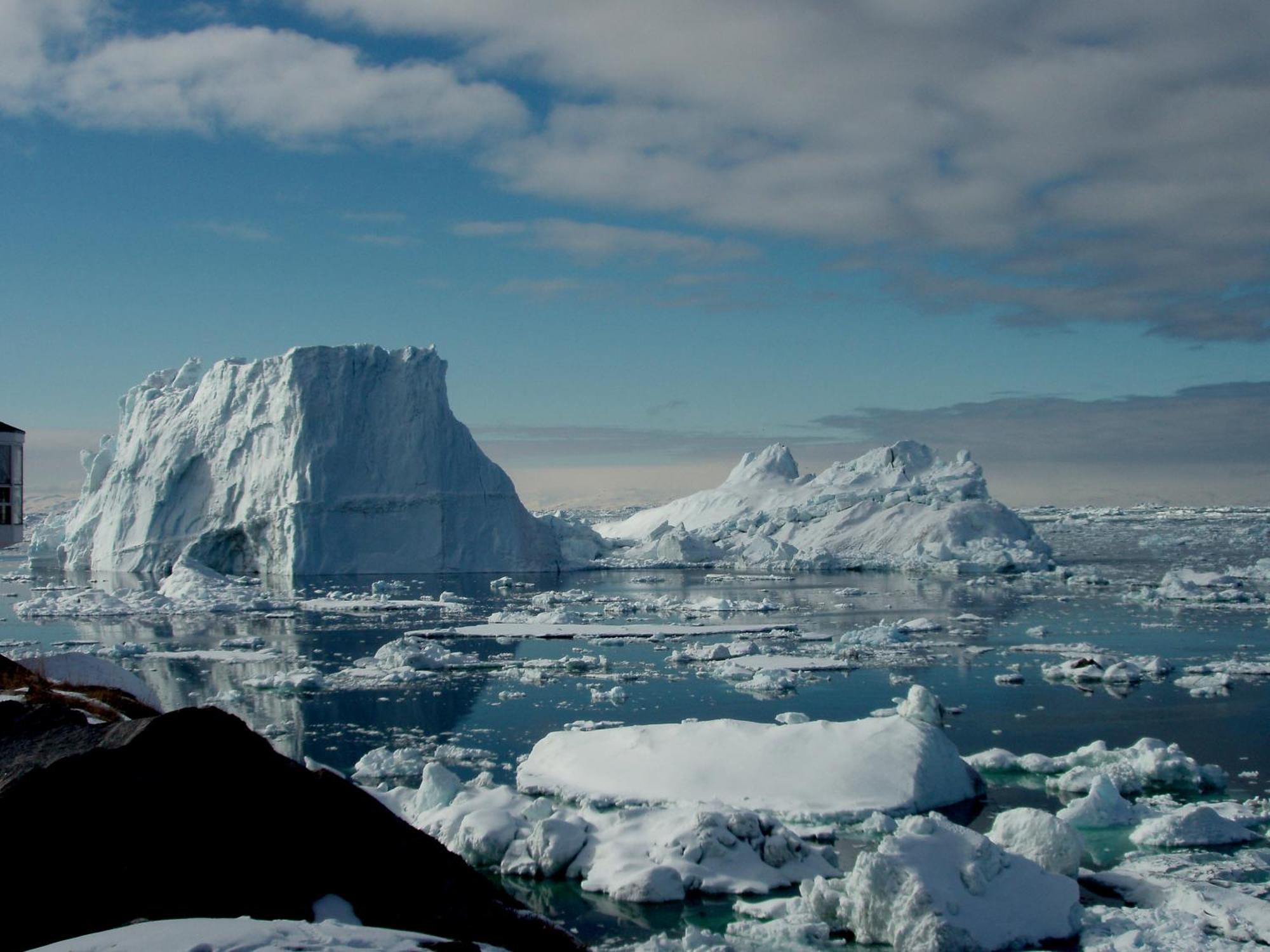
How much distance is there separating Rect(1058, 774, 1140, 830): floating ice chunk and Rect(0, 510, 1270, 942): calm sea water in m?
0.31

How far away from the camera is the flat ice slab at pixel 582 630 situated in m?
19.7

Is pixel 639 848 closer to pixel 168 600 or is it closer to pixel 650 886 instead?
A: pixel 650 886

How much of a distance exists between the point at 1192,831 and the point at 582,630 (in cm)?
1320

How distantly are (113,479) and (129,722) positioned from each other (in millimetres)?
35322

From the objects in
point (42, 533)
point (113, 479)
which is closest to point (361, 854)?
point (113, 479)

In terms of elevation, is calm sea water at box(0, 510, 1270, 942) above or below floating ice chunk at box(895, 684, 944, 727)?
below

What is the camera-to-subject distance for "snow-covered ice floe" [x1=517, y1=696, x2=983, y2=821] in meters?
8.71

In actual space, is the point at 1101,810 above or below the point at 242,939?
below

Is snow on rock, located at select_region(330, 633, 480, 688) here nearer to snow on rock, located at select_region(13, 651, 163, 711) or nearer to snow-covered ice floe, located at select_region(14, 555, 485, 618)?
snow on rock, located at select_region(13, 651, 163, 711)

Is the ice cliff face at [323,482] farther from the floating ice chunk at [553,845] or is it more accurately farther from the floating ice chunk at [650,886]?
the floating ice chunk at [650,886]

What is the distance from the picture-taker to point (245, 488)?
3462 cm

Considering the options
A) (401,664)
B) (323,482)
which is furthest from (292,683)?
(323,482)

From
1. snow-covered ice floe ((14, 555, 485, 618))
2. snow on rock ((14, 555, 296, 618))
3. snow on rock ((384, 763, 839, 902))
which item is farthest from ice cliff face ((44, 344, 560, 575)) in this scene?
snow on rock ((384, 763, 839, 902))

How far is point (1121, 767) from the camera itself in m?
9.41
